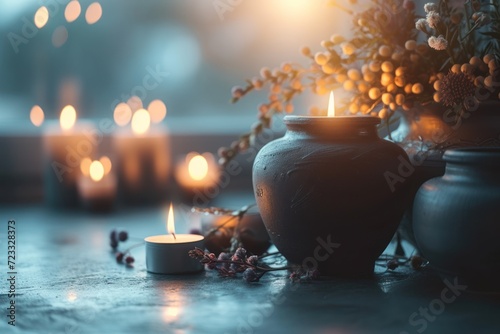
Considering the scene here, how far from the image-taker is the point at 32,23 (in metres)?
1.94

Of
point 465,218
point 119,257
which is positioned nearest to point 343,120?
point 465,218

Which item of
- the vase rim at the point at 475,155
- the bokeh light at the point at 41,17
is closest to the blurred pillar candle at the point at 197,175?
the bokeh light at the point at 41,17

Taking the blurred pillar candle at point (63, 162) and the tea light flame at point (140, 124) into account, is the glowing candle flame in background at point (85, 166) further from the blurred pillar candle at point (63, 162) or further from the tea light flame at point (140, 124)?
the tea light flame at point (140, 124)

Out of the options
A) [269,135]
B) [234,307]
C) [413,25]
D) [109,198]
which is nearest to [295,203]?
[234,307]

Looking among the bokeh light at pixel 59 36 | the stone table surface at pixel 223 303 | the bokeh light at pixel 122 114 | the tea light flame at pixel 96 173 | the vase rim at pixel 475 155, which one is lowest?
the stone table surface at pixel 223 303

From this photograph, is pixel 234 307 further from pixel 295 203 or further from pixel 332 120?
pixel 332 120

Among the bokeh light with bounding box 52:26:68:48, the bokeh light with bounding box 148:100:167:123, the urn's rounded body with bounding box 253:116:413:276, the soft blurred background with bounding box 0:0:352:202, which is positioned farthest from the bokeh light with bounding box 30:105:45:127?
the urn's rounded body with bounding box 253:116:413:276

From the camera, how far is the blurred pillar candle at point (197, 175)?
1.66m

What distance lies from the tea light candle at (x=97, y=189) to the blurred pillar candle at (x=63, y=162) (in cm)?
3

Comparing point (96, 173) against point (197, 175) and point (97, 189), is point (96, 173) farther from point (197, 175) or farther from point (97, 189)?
point (197, 175)

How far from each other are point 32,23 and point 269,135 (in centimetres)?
71

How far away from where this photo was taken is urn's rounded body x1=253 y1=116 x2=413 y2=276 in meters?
0.92

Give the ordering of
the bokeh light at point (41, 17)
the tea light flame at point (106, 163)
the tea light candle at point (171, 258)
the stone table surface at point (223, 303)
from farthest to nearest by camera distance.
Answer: the bokeh light at point (41, 17)
the tea light flame at point (106, 163)
the tea light candle at point (171, 258)
the stone table surface at point (223, 303)

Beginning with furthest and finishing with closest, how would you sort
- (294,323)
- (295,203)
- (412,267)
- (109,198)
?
(109,198), (412,267), (295,203), (294,323)
